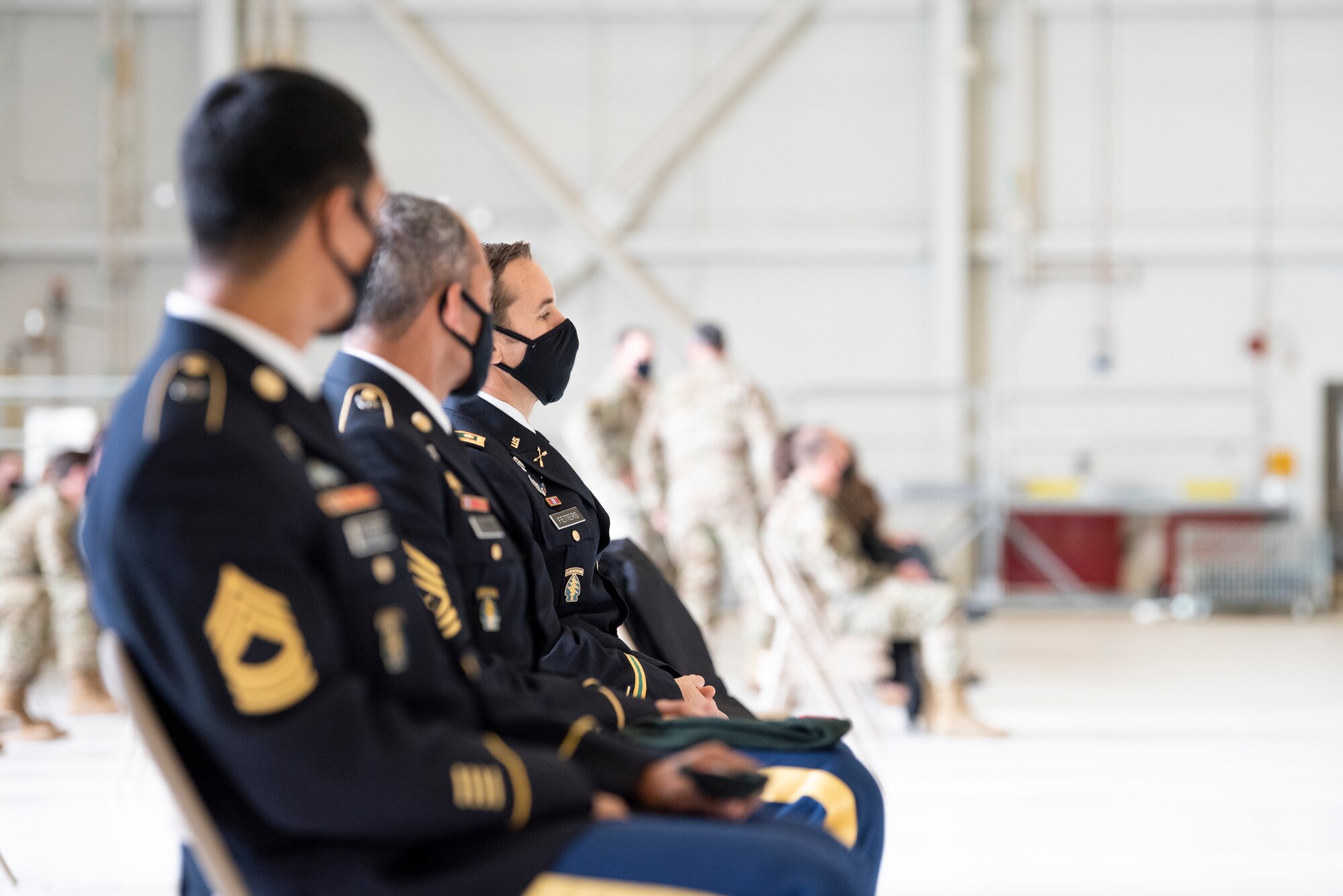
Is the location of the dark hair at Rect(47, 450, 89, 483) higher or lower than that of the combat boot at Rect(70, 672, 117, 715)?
higher

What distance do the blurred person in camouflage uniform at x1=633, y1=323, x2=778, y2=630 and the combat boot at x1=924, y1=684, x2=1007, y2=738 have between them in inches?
50.6

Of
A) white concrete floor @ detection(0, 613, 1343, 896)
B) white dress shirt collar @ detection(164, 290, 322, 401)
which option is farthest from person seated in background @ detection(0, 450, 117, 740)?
white dress shirt collar @ detection(164, 290, 322, 401)

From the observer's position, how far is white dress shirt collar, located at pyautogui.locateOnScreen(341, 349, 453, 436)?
5.19 ft

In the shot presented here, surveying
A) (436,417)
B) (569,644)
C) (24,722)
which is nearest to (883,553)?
(24,722)

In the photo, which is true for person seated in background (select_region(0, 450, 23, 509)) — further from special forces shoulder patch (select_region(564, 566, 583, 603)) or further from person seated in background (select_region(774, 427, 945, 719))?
special forces shoulder patch (select_region(564, 566, 583, 603))

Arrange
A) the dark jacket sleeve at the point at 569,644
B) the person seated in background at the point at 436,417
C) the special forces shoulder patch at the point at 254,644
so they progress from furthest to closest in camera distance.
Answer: the dark jacket sleeve at the point at 569,644 → the person seated in background at the point at 436,417 → the special forces shoulder patch at the point at 254,644

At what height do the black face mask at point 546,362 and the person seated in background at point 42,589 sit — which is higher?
the black face mask at point 546,362

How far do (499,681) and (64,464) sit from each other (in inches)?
163

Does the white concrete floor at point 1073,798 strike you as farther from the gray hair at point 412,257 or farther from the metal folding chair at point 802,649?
the gray hair at point 412,257

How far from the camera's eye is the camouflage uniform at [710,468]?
20.0 feet

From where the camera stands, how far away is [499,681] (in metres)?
1.52

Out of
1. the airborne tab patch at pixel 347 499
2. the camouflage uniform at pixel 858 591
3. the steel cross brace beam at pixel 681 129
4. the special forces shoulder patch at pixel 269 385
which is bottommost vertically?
the camouflage uniform at pixel 858 591

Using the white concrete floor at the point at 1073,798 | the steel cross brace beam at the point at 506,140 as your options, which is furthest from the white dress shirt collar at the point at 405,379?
the steel cross brace beam at the point at 506,140

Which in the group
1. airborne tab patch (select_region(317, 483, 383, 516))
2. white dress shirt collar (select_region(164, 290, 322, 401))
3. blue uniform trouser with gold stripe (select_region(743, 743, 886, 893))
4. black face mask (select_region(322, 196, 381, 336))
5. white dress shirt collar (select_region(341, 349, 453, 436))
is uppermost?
black face mask (select_region(322, 196, 381, 336))
